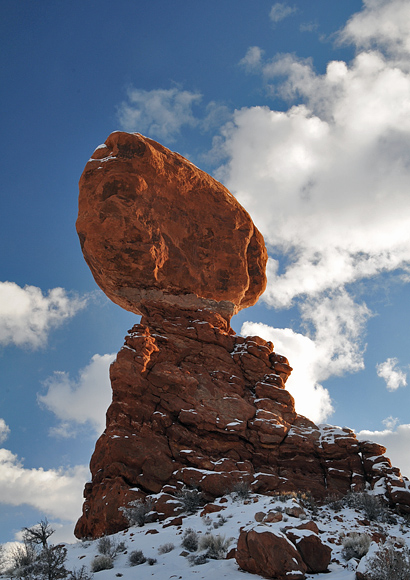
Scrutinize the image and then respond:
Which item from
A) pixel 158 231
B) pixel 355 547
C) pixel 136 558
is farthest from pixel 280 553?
pixel 158 231

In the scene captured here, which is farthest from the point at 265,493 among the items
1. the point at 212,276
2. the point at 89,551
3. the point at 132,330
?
the point at 212,276

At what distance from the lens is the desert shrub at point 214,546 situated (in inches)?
472

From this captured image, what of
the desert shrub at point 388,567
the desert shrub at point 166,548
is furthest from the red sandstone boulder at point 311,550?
the desert shrub at point 166,548

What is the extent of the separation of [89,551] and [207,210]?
2130 cm

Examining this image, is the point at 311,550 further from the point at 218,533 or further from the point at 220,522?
the point at 220,522

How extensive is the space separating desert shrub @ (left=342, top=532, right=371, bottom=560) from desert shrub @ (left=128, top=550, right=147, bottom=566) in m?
5.97

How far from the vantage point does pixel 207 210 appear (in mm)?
29281

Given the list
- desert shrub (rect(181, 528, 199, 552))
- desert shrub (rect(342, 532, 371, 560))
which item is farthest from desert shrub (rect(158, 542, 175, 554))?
desert shrub (rect(342, 532, 371, 560))

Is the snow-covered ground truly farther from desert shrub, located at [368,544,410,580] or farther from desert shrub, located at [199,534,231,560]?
desert shrub, located at [368,544,410,580]

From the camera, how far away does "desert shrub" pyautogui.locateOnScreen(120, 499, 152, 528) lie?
16672mm

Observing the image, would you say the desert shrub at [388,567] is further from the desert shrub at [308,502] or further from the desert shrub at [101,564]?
the desert shrub at [308,502]

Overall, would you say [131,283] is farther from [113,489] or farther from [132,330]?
[113,489]

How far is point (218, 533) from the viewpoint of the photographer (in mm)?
13695

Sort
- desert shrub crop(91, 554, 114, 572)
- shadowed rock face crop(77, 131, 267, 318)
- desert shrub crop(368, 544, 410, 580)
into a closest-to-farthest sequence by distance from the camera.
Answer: desert shrub crop(368, 544, 410, 580)
desert shrub crop(91, 554, 114, 572)
shadowed rock face crop(77, 131, 267, 318)
